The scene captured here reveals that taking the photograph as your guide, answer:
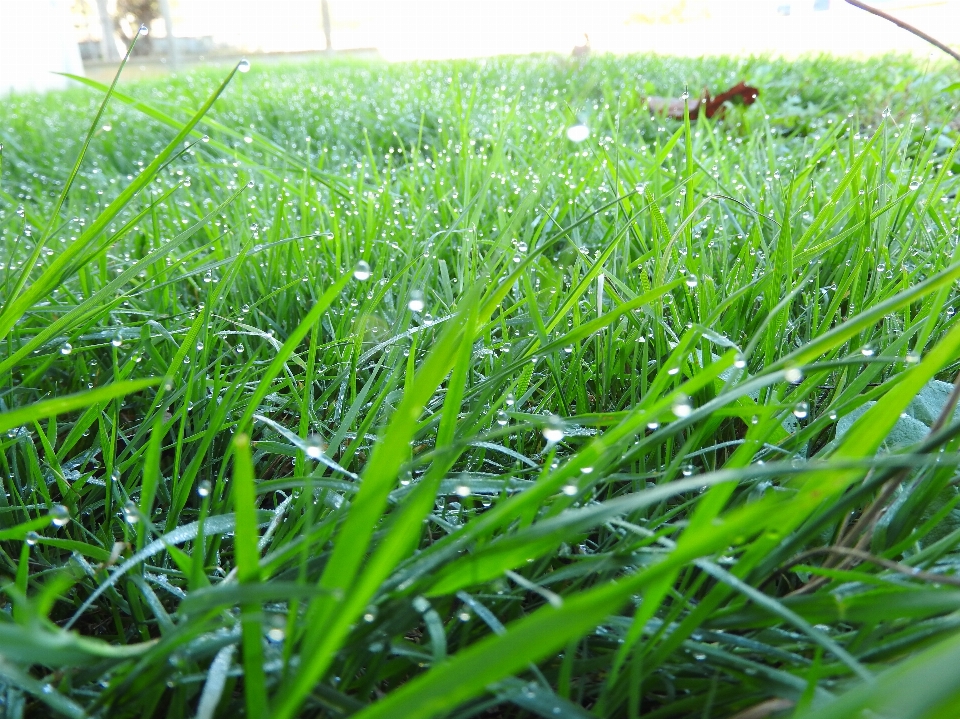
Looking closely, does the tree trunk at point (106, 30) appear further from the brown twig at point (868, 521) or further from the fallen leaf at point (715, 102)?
the brown twig at point (868, 521)

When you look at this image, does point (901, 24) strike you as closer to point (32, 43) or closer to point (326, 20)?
point (32, 43)

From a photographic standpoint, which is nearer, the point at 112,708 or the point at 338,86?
the point at 112,708

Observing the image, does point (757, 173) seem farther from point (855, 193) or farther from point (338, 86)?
point (338, 86)

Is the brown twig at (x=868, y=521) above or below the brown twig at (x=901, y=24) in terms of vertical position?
below

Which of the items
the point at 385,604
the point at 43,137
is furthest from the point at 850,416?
the point at 43,137

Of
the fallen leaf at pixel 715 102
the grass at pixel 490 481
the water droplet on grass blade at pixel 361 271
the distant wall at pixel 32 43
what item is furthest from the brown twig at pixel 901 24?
the distant wall at pixel 32 43

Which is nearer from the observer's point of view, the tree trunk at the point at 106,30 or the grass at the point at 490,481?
the grass at the point at 490,481
